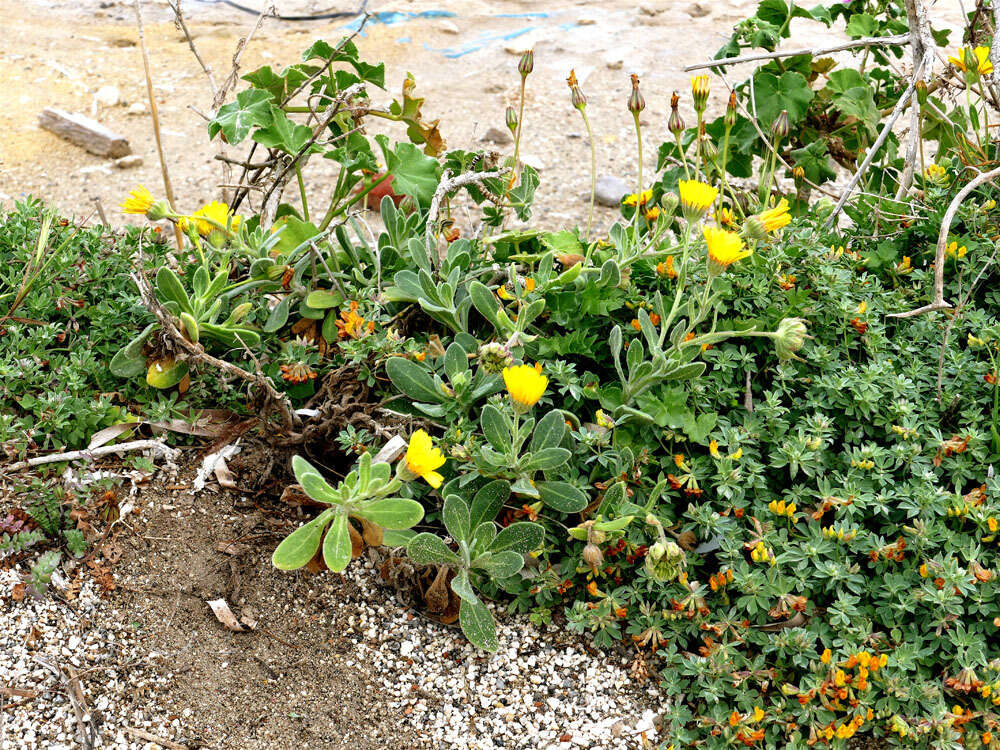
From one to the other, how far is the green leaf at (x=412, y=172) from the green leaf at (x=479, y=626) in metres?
1.17

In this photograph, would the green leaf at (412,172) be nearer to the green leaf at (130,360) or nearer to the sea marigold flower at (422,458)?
the green leaf at (130,360)

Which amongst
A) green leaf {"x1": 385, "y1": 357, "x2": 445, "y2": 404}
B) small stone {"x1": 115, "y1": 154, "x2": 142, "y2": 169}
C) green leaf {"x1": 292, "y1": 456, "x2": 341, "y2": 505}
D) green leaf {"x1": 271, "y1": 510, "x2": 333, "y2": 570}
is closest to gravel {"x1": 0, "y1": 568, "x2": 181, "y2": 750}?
green leaf {"x1": 271, "y1": 510, "x2": 333, "y2": 570}

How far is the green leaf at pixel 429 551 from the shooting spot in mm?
1852

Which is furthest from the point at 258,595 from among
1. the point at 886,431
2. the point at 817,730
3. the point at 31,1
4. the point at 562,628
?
the point at 31,1

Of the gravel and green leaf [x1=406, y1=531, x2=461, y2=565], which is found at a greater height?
green leaf [x1=406, y1=531, x2=461, y2=565]

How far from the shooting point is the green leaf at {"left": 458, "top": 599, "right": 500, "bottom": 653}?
188 cm

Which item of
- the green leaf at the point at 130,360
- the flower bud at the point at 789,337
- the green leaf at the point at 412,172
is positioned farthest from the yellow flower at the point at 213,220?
the flower bud at the point at 789,337

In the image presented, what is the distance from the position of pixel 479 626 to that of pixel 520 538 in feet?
0.64

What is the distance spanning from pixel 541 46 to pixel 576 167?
1.68 meters

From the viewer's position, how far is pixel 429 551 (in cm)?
187

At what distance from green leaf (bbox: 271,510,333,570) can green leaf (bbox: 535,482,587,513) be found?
46 cm

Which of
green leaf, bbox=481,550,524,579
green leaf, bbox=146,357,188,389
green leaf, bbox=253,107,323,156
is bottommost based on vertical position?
green leaf, bbox=481,550,524,579

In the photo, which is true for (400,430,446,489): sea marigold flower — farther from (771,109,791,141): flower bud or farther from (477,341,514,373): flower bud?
(771,109,791,141): flower bud

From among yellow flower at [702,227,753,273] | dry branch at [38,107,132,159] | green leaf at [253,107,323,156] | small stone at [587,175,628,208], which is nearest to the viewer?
yellow flower at [702,227,753,273]
